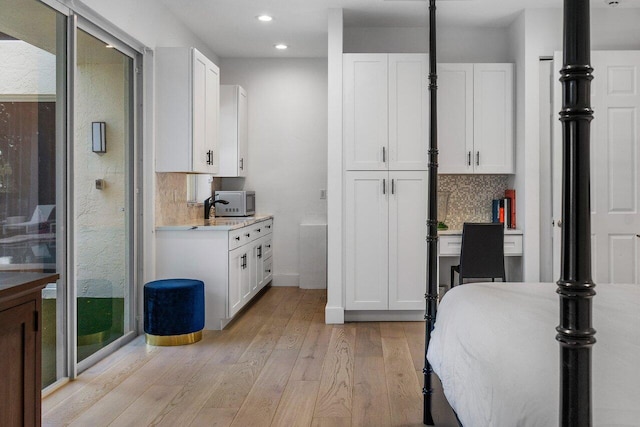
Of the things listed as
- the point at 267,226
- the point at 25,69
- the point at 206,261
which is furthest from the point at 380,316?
the point at 25,69

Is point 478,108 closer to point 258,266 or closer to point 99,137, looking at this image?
point 258,266

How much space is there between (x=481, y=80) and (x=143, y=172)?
9.67 feet

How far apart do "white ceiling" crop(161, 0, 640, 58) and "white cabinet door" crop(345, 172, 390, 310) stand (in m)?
1.39

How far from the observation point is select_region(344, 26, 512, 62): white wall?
531cm

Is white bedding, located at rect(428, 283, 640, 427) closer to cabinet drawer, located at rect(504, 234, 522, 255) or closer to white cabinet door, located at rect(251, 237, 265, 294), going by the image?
cabinet drawer, located at rect(504, 234, 522, 255)

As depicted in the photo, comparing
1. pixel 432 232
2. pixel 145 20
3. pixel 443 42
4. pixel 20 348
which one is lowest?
pixel 20 348

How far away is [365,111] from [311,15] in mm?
980

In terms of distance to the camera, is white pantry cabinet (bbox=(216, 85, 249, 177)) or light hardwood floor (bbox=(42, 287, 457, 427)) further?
white pantry cabinet (bbox=(216, 85, 249, 177))

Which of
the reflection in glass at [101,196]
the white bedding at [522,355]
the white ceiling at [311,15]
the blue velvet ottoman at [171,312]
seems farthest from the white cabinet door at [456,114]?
the reflection in glass at [101,196]

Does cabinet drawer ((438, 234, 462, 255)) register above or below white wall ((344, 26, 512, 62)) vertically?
below

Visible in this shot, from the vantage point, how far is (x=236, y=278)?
4.81 meters

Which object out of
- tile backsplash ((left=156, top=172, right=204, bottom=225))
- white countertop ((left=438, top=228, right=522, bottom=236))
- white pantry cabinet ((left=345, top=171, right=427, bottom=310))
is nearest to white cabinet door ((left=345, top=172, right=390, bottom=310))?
white pantry cabinet ((left=345, top=171, right=427, bottom=310))

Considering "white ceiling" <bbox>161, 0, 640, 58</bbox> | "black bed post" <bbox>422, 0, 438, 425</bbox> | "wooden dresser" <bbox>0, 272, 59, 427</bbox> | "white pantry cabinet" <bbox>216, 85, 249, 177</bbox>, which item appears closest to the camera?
"wooden dresser" <bbox>0, 272, 59, 427</bbox>

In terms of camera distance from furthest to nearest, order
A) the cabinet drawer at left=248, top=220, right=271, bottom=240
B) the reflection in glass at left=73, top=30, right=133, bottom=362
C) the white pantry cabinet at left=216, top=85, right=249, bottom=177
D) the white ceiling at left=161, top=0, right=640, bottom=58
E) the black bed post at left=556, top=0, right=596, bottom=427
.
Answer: the white pantry cabinet at left=216, top=85, right=249, bottom=177
the cabinet drawer at left=248, top=220, right=271, bottom=240
the white ceiling at left=161, top=0, right=640, bottom=58
the reflection in glass at left=73, top=30, right=133, bottom=362
the black bed post at left=556, top=0, right=596, bottom=427
